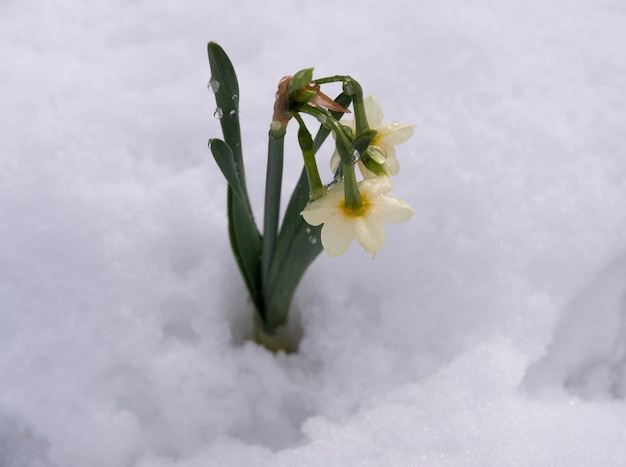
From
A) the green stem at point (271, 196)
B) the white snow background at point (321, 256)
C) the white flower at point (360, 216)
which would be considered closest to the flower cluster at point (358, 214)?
the white flower at point (360, 216)

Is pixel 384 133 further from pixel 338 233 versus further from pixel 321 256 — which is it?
pixel 321 256

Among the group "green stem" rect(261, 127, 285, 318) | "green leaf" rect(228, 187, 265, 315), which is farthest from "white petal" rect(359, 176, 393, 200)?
"green leaf" rect(228, 187, 265, 315)

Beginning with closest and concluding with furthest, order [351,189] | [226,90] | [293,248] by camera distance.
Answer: [351,189] < [226,90] < [293,248]

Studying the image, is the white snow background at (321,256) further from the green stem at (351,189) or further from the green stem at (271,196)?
the green stem at (351,189)

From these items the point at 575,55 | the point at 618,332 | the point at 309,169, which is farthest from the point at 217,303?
the point at 575,55

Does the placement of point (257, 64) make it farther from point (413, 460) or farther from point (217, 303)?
point (413, 460)

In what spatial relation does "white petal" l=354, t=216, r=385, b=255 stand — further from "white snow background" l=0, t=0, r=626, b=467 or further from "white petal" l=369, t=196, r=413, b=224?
"white snow background" l=0, t=0, r=626, b=467

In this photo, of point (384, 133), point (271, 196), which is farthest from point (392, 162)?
point (271, 196)
